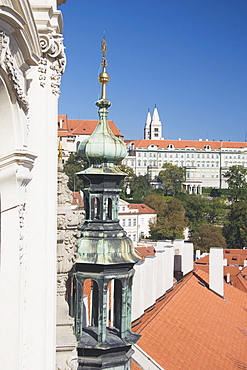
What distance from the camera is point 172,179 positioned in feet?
276

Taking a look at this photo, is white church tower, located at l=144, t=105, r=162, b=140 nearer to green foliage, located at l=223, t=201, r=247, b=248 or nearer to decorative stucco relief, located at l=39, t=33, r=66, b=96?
green foliage, located at l=223, t=201, r=247, b=248

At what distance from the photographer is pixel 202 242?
1804 inches

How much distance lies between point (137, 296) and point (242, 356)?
2.13 m

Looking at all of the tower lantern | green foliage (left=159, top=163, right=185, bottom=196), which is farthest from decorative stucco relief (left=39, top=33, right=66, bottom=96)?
green foliage (left=159, top=163, right=185, bottom=196)

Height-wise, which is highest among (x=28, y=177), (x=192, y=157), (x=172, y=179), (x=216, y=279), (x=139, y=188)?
(x=192, y=157)

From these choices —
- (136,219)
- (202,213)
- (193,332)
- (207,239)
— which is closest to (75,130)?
(202,213)

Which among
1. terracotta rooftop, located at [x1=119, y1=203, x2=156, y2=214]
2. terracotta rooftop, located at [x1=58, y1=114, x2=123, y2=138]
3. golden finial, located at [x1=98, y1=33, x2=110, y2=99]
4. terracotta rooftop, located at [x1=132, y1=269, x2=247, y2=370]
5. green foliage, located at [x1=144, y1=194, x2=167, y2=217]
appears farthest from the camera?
terracotta rooftop, located at [x1=58, y1=114, x2=123, y2=138]

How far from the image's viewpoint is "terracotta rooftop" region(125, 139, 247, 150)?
10119cm

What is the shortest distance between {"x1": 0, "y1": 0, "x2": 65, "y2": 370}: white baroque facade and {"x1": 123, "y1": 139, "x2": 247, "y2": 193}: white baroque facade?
306ft

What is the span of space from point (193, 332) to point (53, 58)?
8136mm

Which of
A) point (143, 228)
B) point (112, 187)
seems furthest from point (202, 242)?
point (112, 187)

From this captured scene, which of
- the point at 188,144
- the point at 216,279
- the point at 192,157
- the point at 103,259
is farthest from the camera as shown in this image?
the point at 188,144

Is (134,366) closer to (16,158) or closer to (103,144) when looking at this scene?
(103,144)

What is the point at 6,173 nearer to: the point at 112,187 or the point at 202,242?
the point at 112,187
